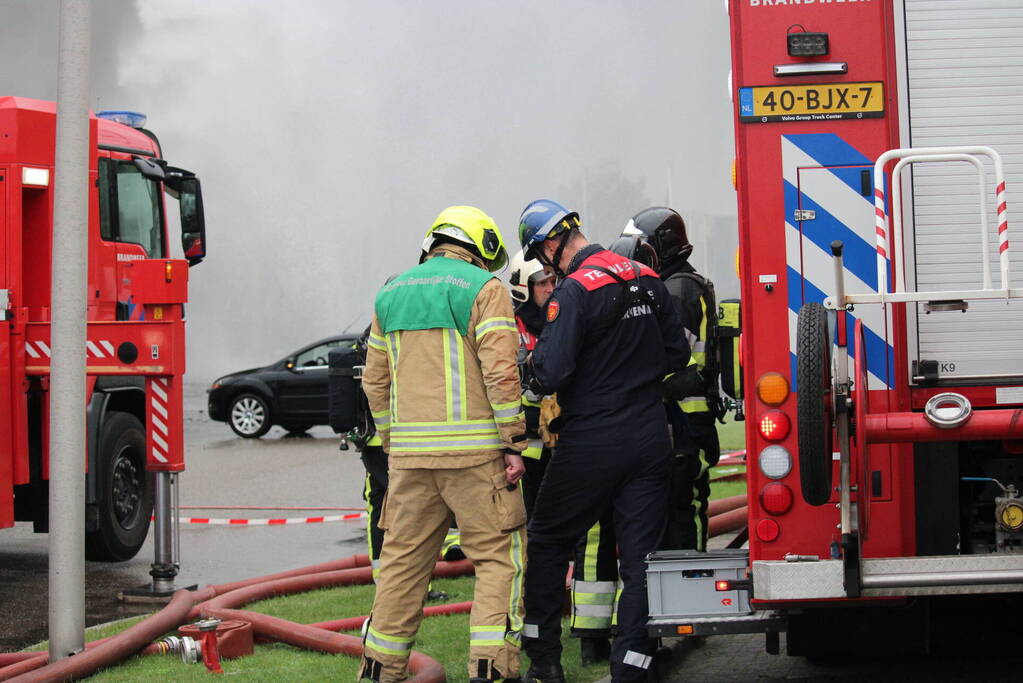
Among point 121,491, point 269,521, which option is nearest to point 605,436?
point 121,491

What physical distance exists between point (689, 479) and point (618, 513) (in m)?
0.79

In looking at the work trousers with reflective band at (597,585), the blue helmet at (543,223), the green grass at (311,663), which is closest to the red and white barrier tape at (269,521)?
the green grass at (311,663)

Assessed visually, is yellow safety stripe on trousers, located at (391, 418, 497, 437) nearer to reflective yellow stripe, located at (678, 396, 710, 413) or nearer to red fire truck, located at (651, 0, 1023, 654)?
red fire truck, located at (651, 0, 1023, 654)

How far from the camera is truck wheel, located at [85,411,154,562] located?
942 centimetres

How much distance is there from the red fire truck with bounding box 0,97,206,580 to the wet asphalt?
1.40 ft

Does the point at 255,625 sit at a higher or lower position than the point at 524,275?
lower

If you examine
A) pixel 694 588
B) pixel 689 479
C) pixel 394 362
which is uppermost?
pixel 394 362

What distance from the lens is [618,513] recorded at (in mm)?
5484

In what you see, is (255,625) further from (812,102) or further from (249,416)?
(249,416)

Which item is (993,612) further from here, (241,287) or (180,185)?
(241,287)

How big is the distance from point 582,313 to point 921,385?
4.29 feet

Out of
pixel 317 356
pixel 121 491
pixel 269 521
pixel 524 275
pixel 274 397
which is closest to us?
pixel 524 275

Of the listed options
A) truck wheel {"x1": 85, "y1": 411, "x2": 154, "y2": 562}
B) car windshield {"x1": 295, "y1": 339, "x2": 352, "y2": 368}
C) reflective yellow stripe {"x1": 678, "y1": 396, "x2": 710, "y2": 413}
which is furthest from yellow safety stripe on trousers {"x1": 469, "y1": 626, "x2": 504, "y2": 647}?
car windshield {"x1": 295, "y1": 339, "x2": 352, "y2": 368}

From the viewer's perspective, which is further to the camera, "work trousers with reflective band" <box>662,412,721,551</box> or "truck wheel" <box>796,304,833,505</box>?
"work trousers with reflective band" <box>662,412,721,551</box>
